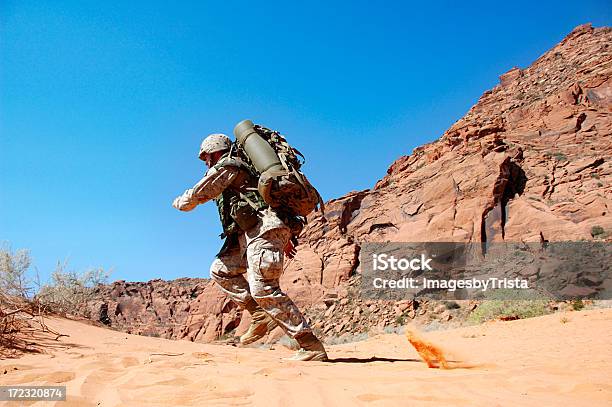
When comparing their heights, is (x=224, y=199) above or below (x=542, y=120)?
below

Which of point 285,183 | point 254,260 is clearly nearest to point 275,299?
point 254,260

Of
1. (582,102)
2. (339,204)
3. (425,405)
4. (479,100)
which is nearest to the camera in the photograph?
(425,405)

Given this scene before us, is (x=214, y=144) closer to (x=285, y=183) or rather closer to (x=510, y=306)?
(x=285, y=183)

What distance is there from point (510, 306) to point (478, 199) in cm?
744

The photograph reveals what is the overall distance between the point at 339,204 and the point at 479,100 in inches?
877

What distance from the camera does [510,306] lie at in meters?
17.5

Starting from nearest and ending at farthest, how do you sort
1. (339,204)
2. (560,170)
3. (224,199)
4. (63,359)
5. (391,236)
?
(63,359) → (224,199) → (560,170) → (391,236) → (339,204)

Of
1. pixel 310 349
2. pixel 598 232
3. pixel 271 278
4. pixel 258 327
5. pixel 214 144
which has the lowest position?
pixel 310 349

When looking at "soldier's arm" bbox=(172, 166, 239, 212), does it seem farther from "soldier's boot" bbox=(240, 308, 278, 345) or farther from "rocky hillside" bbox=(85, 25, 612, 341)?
"rocky hillside" bbox=(85, 25, 612, 341)

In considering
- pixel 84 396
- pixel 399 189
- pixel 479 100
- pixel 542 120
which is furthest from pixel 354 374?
pixel 479 100

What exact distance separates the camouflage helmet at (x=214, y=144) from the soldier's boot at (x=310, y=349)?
2092 mm

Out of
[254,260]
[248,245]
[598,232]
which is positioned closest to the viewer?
[254,260]

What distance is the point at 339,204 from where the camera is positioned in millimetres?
32625

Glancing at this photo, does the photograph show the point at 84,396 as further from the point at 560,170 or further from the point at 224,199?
the point at 560,170
